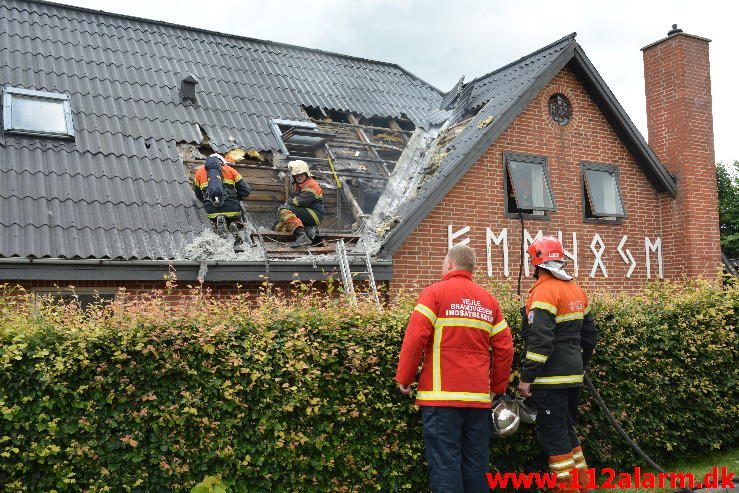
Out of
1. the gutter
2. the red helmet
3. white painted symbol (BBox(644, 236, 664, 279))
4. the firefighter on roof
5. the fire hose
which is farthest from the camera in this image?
white painted symbol (BBox(644, 236, 664, 279))

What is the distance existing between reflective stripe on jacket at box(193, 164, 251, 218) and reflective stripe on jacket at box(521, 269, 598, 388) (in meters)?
4.95

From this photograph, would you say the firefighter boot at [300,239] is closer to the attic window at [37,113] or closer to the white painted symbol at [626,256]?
the attic window at [37,113]

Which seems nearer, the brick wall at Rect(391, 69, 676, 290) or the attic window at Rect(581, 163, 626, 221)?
the brick wall at Rect(391, 69, 676, 290)

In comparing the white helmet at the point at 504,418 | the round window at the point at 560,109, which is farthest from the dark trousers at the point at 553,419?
the round window at the point at 560,109

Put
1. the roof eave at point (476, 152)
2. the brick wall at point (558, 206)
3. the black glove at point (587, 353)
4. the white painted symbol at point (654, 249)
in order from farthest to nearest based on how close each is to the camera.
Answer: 1. the white painted symbol at point (654, 249)
2. the brick wall at point (558, 206)
3. the roof eave at point (476, 152)
4. the black glove at point (587, 353)

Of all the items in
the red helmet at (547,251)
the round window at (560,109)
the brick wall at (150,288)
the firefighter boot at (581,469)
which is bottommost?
the firefighter boot at (581,469)

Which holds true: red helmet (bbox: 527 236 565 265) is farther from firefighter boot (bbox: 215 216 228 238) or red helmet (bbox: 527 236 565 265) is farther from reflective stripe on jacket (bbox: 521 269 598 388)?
firefighter boot (bbox: 215 216 228 238)

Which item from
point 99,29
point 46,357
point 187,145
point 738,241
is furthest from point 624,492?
point 738,241

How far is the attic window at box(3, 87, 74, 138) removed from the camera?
973 centimetres

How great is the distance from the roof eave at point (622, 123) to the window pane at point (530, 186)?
1934 mm

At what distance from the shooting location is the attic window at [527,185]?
471 inches

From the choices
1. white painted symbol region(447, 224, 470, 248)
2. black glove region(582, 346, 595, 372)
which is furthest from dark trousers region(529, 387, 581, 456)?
white painted symbol region(447, 224, 470, 248)

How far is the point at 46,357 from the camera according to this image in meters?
4.52

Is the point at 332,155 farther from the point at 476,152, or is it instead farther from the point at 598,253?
the point at 598,253
